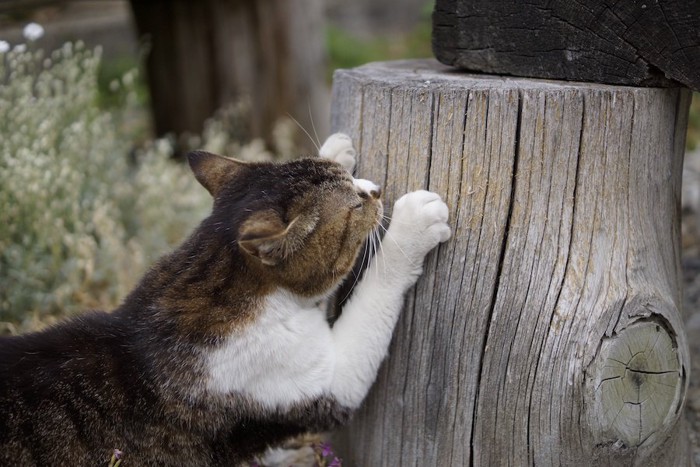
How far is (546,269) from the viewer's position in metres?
2.34

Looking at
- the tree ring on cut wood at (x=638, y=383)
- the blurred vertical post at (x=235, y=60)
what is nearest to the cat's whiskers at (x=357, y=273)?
the tree ring on cut wood at (x=638, y=383)

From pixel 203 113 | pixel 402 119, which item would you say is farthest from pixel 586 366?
pixel 203 113

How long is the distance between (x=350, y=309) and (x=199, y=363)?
1.74 feet

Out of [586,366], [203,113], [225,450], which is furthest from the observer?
[203,113]

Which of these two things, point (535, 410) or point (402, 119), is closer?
point (535, 410)

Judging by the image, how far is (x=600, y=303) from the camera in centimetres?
227

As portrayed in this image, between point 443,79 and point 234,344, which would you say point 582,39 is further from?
point 234,344

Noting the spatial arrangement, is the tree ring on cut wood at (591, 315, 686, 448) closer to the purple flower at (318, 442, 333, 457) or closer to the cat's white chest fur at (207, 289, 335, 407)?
the cat's white chest fur at (207, 289, 335, 407)

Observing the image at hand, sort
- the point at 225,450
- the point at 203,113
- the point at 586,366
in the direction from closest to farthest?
the point at 586,366
the point at 225,450
the point at 203,113

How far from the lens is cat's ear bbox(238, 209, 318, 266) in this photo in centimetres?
219

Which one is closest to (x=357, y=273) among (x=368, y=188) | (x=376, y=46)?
(x=368, y=188)

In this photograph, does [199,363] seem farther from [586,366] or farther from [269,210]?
[586,366]

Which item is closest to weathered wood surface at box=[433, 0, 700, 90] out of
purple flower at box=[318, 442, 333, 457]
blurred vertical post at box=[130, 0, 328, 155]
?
purple flower at box=[318, 442, 333, 457]

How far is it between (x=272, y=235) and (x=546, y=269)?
2.78 ft
